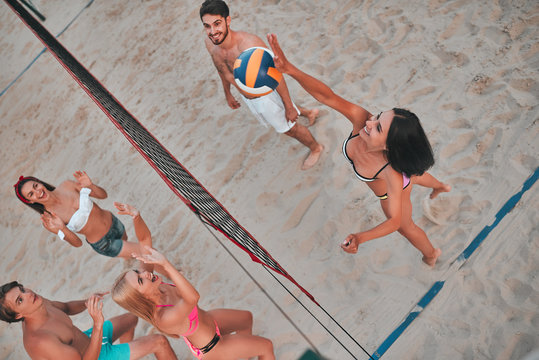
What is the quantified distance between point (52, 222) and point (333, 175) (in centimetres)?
249

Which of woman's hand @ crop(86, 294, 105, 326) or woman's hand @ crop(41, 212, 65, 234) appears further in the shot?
woman's hand @ crop(41, 212, 65, 234)

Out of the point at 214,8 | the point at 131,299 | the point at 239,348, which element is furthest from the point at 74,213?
the point at 214,8

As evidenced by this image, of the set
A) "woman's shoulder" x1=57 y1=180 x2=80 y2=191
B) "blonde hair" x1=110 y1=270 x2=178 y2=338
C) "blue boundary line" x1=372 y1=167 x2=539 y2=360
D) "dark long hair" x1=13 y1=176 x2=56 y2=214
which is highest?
"dark long hair" x1=13 y1=176 x2=56 y2=214

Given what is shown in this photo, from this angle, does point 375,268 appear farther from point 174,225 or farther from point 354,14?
point 354,14

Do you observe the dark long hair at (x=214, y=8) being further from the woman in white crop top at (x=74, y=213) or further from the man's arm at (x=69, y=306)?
the man's arm at (x=69, y=306)

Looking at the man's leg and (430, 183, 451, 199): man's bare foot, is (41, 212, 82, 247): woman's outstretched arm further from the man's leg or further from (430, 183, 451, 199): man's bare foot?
(430, 183, 451, 199): man's bare foot

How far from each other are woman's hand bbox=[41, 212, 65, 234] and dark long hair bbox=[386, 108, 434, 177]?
2.70 meters

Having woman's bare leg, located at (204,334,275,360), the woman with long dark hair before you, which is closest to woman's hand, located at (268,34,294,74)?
the woman with long dark hair

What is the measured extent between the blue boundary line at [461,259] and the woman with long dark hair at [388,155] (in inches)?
10.4

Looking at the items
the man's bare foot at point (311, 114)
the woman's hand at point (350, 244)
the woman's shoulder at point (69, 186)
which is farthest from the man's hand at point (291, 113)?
the woman's shoulder at point (69, 186)

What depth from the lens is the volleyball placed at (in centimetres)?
302

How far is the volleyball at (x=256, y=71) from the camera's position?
3.02 meters

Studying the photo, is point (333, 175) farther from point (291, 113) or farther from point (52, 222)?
point (52, 222)

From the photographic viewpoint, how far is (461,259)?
9.23ft
